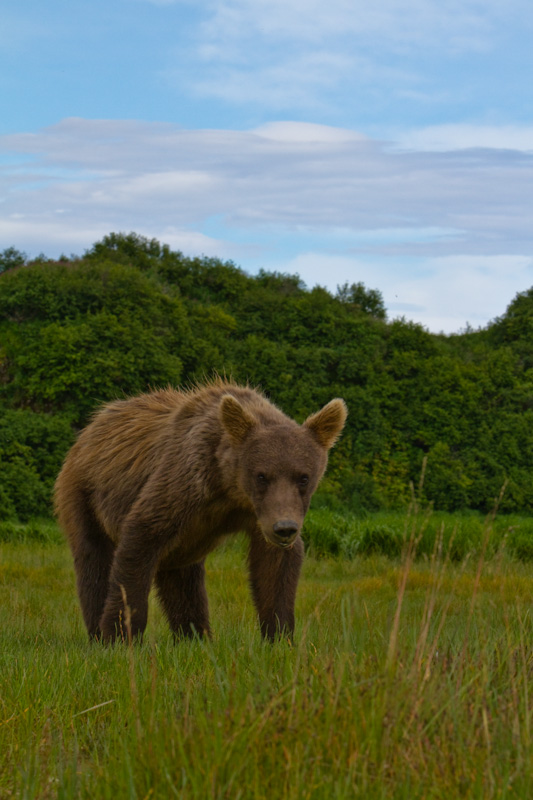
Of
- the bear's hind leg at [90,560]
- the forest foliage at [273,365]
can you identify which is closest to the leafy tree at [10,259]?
the forest foliage at [273,365]

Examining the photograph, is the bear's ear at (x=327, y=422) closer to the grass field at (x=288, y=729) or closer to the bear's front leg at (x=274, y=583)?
the bear's front leg at (x=274, y=583)

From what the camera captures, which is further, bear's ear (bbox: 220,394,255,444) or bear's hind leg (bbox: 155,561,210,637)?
bear's hind leg (bbox: 155,561,210,637)

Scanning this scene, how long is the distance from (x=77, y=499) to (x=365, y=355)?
41.1 ft

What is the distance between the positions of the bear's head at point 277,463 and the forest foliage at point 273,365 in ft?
31.0

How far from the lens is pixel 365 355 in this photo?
19.0 metres

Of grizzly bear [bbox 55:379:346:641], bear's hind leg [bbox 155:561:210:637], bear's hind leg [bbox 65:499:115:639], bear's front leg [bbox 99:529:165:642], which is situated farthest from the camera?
bear's hind leg [bbox 155:561:210:637]

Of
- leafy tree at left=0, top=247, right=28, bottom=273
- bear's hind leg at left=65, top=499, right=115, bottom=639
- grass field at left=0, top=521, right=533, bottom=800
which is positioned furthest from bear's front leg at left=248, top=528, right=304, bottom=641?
leafy tree at left=0, top=247, right=28, bottom=273

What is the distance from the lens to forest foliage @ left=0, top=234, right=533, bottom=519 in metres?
15.7

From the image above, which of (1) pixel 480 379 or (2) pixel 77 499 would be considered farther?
(1) pixel 480 379

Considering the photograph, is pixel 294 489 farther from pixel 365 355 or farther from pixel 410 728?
pixel 365 355

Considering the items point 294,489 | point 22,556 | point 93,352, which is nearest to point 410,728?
point 294,489

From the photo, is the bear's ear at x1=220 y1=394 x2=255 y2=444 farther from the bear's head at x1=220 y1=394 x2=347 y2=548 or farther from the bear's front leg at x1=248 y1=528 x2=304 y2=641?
the bear's front leg at x1=248 y1=528 x2=304 y2=641

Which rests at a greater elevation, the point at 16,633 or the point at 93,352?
the point at 93,352

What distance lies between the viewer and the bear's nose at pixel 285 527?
17.2 ft
